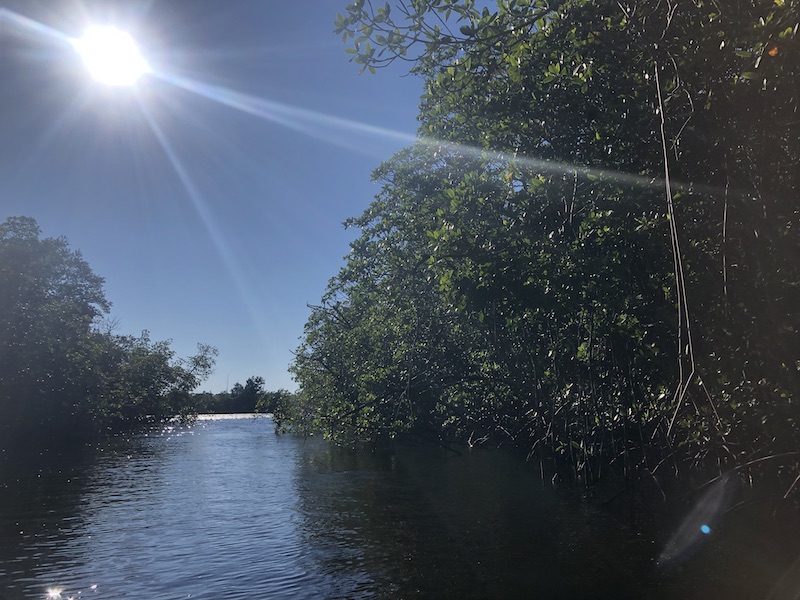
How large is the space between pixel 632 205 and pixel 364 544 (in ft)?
28.8

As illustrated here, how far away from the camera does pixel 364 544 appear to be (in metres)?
11.9

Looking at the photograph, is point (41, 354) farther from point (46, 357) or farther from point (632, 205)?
point (632, 205)

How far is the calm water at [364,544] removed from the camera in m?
9.05

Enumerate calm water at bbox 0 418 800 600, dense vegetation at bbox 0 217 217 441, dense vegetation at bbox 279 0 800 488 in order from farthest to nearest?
dense vegetation at bbox 0 217 217 441 → calm water at bbox 0 418 800 600 → dense vegetation at bbox 279 0 800 488

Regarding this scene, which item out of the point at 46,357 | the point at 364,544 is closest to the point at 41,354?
the point at 46,357

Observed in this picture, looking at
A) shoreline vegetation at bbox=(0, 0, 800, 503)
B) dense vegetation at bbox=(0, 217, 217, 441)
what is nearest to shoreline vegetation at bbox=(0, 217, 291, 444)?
dense vegetation at bbox=(0, 217, 217, 441)

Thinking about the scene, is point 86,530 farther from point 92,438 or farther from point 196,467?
point 92,438

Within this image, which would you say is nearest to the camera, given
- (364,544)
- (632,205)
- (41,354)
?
(632,205)

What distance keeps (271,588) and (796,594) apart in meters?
8.08

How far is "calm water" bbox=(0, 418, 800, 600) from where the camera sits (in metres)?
9.05

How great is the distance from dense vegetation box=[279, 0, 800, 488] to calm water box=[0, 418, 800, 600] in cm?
197

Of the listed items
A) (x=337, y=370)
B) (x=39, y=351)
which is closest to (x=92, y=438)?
(x=39, y=351)

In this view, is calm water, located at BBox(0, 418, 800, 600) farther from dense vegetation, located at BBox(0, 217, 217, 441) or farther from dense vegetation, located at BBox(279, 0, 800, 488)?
dense vegetation, located at BBox(0, 217, 217, 441)

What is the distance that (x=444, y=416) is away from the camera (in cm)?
2942
